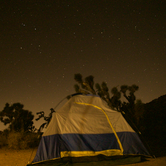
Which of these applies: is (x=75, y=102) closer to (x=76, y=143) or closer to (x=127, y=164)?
(x=76, y=143)

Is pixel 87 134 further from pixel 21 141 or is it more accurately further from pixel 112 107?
pixel 21 141

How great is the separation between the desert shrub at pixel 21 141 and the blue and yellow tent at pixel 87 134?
5.19 metres

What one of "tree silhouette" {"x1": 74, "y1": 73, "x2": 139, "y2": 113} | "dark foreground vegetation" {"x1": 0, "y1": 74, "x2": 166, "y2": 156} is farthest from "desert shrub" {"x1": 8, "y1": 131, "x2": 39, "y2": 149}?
"tree silhouette" {"x1": 74, "y1": 73, "x2": 139, "y2": 113}

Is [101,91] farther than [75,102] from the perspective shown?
Yes

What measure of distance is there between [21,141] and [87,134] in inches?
241

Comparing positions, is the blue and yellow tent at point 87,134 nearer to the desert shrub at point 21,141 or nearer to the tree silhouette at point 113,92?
the tree silhouette at point 113,92

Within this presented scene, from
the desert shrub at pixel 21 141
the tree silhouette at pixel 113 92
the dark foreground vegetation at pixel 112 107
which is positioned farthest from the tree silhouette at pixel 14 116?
the tree silhouette at pixel 113 92

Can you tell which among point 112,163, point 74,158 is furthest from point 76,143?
point 112,163

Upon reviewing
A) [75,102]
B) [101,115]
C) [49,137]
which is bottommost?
[49,137]

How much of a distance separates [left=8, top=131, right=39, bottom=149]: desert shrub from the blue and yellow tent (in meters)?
5.19

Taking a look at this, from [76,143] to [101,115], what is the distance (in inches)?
60.0

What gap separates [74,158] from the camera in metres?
6.09

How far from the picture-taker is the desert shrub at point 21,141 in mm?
10555

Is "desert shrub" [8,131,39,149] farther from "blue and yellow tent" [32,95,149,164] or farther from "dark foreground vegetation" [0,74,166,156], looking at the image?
"blue and yellow tent" [32,95,149,164]
